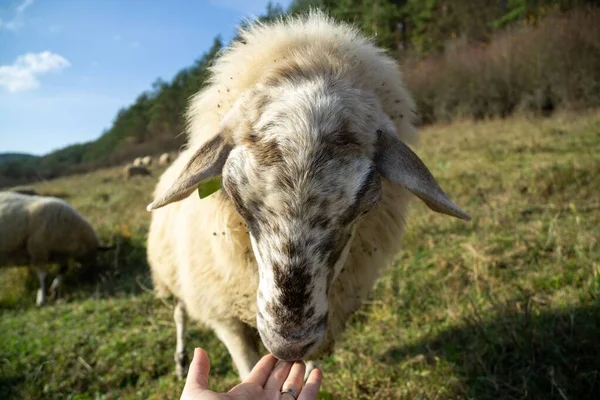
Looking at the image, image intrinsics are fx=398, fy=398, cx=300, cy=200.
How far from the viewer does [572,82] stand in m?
12.6

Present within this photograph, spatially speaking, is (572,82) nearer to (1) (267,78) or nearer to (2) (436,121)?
(2) (436,121)

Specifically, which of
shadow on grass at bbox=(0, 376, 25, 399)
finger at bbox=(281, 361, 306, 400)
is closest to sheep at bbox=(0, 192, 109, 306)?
shadow on grass at bbox=(0, 376, 25, 399)

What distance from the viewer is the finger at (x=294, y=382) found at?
1.64 metres

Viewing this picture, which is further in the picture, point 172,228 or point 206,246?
point 172,228

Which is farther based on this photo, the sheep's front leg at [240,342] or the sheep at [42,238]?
the sheep at [42,238]

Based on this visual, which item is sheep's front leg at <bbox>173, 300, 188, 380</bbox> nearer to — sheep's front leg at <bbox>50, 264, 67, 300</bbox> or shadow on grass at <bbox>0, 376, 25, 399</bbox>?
shadow on grass at <bbox>0, 376, 25, 399</bbox>

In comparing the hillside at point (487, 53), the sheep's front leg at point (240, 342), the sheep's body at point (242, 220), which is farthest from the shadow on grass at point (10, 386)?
the hillside at point (487, 53)

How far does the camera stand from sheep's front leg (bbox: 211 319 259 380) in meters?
2.41

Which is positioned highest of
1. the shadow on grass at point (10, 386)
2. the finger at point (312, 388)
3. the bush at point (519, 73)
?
the bush at point (519, 73)

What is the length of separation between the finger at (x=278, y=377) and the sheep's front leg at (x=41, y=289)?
5.56 metres

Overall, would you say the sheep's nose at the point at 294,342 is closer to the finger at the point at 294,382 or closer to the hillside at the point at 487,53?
the finger at the point at 294,382

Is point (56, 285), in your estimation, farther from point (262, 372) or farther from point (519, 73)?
point (519, 73)

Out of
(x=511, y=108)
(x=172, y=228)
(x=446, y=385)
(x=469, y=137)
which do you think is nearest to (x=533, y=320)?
(x=446, y=385)

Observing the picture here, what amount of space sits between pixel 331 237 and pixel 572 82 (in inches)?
570
